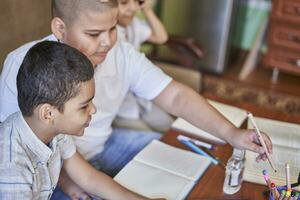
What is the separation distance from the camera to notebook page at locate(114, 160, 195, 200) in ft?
4.03

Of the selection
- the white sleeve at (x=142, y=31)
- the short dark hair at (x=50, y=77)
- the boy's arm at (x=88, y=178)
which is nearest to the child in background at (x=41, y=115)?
the short dark hair at (x=50, y=77)

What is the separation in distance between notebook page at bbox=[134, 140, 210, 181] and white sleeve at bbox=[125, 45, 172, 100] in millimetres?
188

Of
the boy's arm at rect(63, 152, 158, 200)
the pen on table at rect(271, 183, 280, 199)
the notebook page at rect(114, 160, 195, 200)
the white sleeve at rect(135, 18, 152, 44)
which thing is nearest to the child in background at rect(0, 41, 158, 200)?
the boy's arm at rect(63, 152, 158, 200)

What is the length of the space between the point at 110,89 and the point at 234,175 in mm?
512

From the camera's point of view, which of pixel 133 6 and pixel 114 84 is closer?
pixel 114 84

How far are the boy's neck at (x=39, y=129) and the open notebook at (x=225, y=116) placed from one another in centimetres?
54

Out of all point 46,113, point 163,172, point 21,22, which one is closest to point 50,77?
point 46,113

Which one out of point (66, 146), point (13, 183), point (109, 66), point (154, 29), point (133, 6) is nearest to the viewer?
point (13, 183)

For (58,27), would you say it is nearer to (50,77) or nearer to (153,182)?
(50,77)

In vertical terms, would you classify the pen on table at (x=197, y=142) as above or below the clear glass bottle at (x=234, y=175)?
below

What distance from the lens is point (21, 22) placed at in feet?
5.00

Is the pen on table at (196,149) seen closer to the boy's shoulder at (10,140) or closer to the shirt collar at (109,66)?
the shirt collar at (109,66)

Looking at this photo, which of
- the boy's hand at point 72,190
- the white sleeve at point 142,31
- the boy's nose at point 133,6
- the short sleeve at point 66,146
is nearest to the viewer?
the short sleeve at point 66,146

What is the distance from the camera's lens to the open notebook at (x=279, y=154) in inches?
50.5
